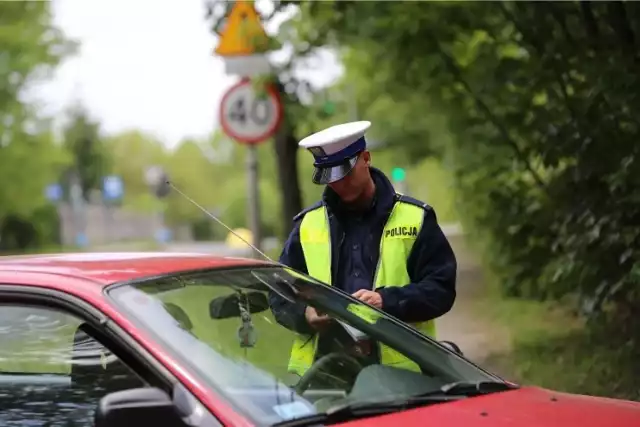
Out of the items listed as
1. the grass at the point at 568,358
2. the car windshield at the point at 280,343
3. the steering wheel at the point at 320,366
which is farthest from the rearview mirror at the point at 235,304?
the grass at the point at 568,358

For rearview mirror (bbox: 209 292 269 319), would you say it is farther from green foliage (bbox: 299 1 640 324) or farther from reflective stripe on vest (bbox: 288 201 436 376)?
green foliage (bbox: 299 1 640 324)

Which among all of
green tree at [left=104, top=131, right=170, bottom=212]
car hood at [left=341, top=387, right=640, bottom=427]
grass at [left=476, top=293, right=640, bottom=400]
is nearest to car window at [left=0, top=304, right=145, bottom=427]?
car hood at [left=341, top=387, right=640, bottom=427]

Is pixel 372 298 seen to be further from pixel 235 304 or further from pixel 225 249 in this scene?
pixel 225 249

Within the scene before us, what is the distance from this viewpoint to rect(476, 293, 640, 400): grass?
25.4ft

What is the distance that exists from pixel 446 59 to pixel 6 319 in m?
6.66

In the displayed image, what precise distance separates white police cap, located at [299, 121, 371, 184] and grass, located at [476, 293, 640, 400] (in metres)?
3.58

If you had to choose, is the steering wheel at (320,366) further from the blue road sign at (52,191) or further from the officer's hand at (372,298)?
the blue road sign at (52,191)

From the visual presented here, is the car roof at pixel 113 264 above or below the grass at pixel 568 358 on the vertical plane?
above

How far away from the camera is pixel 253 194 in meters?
9.01

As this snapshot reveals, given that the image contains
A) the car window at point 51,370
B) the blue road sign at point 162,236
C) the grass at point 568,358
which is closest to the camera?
the car window at point 51,370

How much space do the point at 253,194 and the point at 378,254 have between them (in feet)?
14.9

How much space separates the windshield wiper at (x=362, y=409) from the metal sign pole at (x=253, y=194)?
219 inches

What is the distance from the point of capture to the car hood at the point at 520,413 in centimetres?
315

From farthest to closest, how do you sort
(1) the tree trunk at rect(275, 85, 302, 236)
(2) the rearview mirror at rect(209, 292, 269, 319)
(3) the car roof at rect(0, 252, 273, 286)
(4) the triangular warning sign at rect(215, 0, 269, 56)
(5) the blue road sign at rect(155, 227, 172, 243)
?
(5) the blue road sign at rect(155, 227, 172, 243)
(1) the tree trunk at rect(275, 85, 302, 236)
(4) the triangular warning sign at rect(215, 0, 269, 56)
(2) the rearview mirror at rect(209, 292, 269, 319)
(3) the car roof at rect(0, 252, 273, 286)
